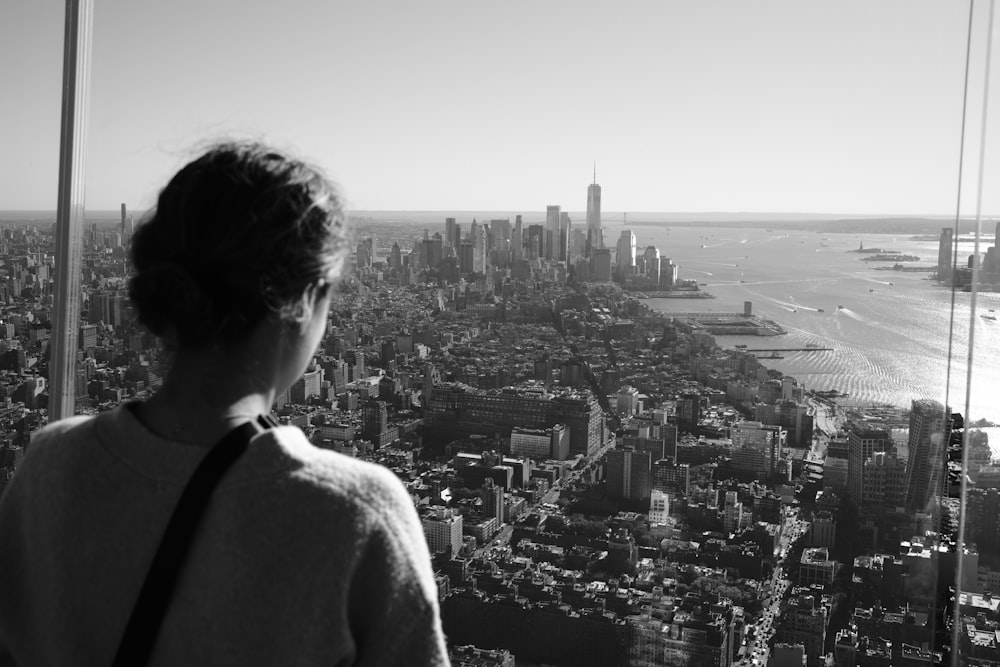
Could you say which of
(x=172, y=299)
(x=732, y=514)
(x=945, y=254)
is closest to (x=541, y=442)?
(x=732, y=514)

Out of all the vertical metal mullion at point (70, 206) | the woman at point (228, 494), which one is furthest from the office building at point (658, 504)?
the woman at point (228, 494)

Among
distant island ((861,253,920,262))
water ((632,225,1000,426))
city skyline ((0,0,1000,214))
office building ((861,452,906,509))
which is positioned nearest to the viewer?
water ((632,225,1000,426))

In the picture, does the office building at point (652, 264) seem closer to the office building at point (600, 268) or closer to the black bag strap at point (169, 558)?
the office building at point (600, 268)

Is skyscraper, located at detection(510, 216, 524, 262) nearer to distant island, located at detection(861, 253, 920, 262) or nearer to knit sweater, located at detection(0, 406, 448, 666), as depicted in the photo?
distant island, located at detection(861, 253, 920, 262)

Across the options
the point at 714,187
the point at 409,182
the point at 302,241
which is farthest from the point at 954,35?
the point at 302,241

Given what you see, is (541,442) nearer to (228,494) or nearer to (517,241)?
(517,241)

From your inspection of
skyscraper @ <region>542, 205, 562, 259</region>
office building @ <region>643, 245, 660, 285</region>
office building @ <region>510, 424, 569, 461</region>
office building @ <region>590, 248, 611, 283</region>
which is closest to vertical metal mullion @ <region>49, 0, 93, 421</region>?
office building @ <region>510, 424, 569, 461</region>

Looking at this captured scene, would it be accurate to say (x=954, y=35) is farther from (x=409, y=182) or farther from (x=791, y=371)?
(x=409, y=182)
